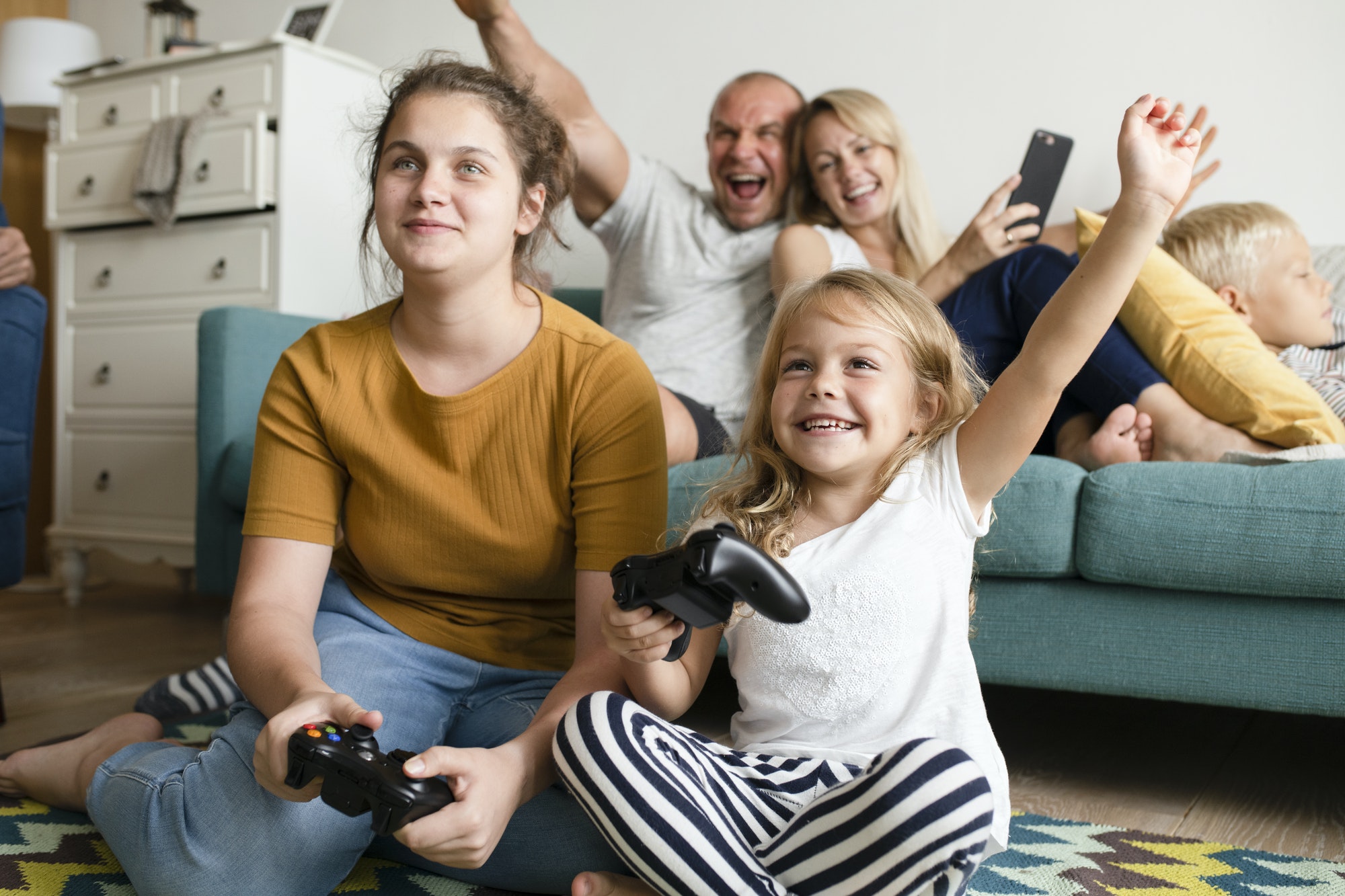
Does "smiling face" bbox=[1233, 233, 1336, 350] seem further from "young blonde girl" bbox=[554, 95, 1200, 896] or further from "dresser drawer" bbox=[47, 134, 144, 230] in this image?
"dresser drawer" bbox=[47, 134, 144, 230]

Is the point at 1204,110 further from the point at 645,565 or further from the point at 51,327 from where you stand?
the point at 51,327

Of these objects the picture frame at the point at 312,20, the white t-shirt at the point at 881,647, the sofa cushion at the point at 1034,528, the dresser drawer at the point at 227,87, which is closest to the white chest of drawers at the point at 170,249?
the dresser drawer at the point at 227,87

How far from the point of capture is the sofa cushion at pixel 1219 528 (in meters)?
1.10

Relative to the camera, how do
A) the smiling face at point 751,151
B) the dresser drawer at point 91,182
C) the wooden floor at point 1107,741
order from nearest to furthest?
1. the wooden floor at point 1107,741
2. the smiling face at point 751,151
3. the dresser drawer at point 91,182

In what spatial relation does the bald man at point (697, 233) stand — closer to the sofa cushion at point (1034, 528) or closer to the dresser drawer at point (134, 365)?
the sofa cushion at point (1034, 528)

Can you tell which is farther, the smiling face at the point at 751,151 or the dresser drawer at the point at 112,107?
the dresser drawer at the point at 112,107

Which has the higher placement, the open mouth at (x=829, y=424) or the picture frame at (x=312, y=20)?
the picture frame at (x=312, y=20)

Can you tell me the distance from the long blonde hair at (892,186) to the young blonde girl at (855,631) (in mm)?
889

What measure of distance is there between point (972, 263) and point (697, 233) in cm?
51

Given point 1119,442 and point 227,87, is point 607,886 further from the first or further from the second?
point 227,87

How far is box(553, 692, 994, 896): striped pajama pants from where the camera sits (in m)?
0.69

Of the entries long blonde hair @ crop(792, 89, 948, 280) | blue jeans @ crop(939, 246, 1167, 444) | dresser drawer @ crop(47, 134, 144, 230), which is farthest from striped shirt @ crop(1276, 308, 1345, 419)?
dresser drawer @ crop(47, 134, 144, 230)

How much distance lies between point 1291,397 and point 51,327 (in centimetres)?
307

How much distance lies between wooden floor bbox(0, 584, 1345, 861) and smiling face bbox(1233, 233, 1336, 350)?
0.59 meters
